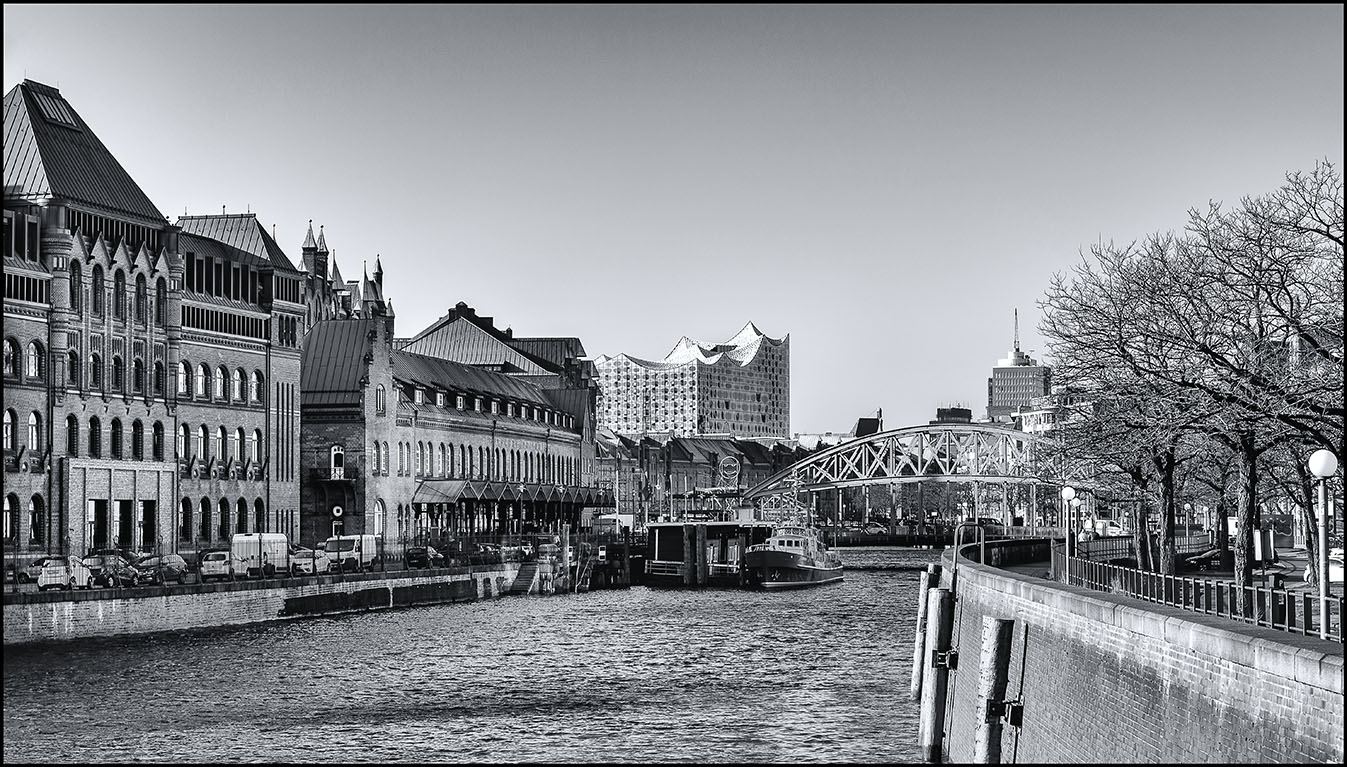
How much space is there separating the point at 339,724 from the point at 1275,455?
3043 cm

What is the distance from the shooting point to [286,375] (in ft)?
347

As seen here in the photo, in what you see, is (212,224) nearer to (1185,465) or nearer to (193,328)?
(193,328)

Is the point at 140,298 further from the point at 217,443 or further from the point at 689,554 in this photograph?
the point at 689,554

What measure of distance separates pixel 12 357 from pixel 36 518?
7.45 metres

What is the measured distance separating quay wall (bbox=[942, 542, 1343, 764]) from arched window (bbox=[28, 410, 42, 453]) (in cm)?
5762

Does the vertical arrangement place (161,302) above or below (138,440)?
above

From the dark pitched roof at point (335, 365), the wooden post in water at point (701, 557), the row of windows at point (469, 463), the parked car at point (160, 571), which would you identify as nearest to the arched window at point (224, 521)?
the row of windows at point (469, 463)

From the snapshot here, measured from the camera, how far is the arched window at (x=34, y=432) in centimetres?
8475

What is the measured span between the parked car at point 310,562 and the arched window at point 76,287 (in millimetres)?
15581

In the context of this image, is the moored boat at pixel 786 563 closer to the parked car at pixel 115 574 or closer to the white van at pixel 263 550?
the white van at pixel 263 550

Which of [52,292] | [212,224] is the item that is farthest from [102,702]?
[212,224]

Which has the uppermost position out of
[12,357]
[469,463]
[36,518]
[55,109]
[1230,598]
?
[55,109]

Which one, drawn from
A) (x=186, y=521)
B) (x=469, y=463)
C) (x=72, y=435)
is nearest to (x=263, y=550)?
(x=186, y=521)

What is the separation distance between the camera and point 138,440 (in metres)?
92.8
